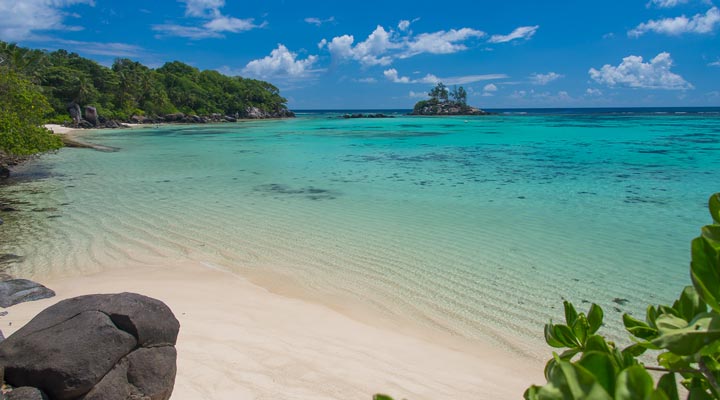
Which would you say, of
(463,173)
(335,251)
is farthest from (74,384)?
(463,173)

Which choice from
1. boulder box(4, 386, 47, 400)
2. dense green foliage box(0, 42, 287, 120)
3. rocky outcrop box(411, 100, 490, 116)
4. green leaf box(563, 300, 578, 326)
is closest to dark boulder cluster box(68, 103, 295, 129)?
dense green foliage box(0, 42, 287, 120)

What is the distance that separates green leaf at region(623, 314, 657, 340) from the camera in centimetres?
122

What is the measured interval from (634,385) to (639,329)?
0.65 m

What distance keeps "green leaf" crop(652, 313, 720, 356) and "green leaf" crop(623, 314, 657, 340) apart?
45 cm

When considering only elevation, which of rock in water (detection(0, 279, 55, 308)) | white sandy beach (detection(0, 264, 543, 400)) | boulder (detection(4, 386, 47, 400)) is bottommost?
white sandy beach (detection(0, 264, 543, 400))

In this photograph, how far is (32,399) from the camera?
2.99m

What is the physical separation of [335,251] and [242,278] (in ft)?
6.16

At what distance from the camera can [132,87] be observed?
70.8 m

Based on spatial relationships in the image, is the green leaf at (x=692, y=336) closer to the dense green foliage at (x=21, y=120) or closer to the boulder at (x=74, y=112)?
the dense green foliage at (x=21, y=120)

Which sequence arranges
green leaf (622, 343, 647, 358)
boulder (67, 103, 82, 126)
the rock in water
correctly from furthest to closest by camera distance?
boulder (67, 103, 82, 126)
the rock in water
green leaf (622, 343, 647, 358)

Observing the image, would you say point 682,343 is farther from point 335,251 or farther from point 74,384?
Result: point 335,251

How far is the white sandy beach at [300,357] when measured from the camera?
403cm

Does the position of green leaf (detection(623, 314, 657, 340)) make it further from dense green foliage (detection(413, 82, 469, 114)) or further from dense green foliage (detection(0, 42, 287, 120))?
dense green foliage (detection(413, 82, 469, 114))

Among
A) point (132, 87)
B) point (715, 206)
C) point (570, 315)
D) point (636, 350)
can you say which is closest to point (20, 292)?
point (570, 315)
